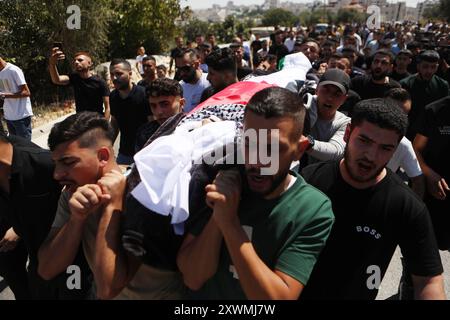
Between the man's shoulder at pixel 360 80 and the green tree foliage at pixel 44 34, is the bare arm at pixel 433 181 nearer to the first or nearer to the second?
the man's shoulder at pixel 360 80

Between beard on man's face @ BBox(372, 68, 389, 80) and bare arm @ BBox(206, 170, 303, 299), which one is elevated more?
bare arm @ BBox(206, 170, 303, 299)

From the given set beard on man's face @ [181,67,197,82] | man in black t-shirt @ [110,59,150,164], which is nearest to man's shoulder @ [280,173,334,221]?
man in black t-shirt @ [110,59,150,164]

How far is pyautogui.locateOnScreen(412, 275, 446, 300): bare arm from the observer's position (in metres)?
1.63

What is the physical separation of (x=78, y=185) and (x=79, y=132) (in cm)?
23

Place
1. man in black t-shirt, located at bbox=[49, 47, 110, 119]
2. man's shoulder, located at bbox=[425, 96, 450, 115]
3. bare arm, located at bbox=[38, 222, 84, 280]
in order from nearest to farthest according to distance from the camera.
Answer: bare arm, located at bbox=[38, 222, 84, 280]
man's shoulder, located at bbox=[425, 96, 450, 115]
man in black t-shirt, located at bbox=[49, 47, 110, 119]

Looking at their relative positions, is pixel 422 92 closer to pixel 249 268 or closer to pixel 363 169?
pixel 363 169

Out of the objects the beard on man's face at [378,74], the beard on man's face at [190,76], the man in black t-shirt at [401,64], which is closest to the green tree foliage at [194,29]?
the man in black t-shirt at [401,64]

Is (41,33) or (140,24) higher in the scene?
(41,33)

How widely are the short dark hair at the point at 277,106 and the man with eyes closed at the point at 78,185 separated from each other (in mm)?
572

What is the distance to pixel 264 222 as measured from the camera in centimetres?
144

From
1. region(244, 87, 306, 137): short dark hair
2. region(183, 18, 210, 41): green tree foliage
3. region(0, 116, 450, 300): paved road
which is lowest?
region(183, 18, 210, 41): green tree foliage

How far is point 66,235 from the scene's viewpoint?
1.53 m

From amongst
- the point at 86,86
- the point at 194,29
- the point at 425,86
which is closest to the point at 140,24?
the point at 86,86

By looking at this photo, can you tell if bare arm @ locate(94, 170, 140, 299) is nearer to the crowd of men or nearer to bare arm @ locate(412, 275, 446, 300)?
the crowd of men
